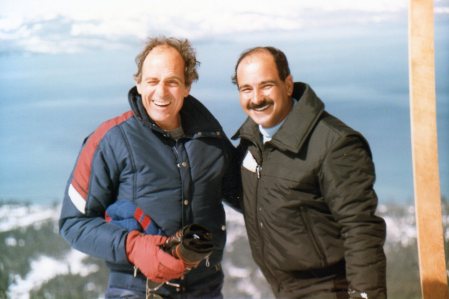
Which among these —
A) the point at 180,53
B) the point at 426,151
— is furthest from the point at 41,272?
the point at 426,151

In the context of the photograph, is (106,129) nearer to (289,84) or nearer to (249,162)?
(249,162)

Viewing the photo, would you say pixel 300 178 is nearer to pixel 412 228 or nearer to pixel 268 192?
pixel 268 192

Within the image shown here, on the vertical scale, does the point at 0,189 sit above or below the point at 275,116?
below

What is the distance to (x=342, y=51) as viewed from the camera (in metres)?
1.89

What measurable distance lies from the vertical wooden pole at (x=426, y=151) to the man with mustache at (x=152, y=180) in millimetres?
517

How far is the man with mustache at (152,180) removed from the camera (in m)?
1.59

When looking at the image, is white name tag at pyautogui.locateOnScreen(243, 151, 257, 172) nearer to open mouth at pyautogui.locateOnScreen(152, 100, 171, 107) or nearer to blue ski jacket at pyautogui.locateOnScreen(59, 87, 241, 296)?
blue ski jacket at pyautogui.locateOnScreen(59, 87, 241, 296)

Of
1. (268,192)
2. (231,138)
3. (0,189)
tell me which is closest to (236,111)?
(231,138)

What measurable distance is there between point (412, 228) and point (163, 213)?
0.71m

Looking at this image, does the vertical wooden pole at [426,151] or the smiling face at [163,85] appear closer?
the smiling face at [163,85]

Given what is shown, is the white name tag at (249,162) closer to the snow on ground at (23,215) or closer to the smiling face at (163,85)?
the smiling face at (163,85)

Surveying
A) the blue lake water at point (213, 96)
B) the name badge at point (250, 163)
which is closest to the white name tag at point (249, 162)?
the name badge at point (250, 163)

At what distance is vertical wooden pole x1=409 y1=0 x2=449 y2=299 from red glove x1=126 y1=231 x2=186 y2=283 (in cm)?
67

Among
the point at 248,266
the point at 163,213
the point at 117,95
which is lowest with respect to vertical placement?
the point at 248,266
